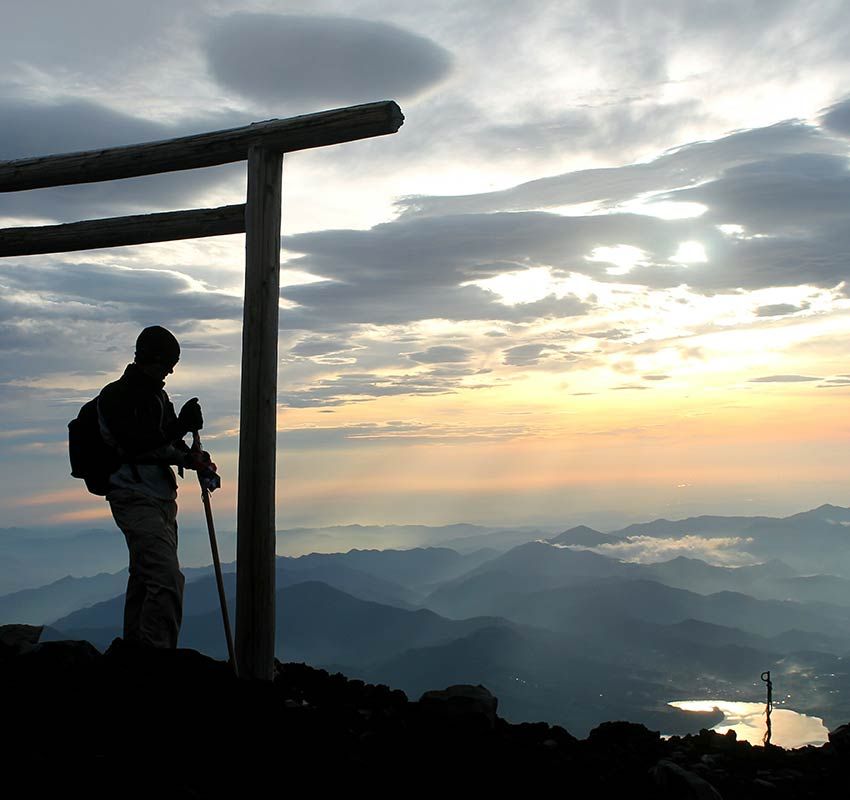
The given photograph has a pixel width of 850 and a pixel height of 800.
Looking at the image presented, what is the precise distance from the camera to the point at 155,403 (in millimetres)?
6809

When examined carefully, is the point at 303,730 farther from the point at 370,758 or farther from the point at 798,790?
the point at 798,790

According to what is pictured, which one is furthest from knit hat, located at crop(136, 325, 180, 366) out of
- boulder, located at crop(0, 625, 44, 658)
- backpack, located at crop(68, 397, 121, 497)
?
boulder, located at crop(0, 625, 44, 658)

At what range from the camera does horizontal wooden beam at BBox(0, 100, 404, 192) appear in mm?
6637

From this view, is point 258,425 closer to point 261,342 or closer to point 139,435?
point 261,342

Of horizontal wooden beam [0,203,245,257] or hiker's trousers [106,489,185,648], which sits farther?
horizontal wooden beam [0,203,245,257]

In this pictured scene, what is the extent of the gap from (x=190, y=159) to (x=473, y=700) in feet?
17.9

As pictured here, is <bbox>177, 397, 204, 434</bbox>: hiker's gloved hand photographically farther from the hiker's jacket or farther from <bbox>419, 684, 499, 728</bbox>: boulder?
<bbox>419, 684, 499, 728</bbox>: boulder

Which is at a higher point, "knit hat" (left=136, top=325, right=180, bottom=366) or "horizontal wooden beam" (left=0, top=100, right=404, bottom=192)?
"horizontal wooden beam" (left=0, top=100, right=404, bottom=192)

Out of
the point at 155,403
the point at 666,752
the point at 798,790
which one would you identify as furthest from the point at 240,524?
the point at 798,790

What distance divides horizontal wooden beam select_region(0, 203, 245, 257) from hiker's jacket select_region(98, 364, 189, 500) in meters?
1.71

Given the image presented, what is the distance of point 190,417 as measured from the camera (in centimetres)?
681

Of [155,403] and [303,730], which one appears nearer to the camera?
[303,730]

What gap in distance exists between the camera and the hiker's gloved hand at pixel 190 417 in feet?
22.4

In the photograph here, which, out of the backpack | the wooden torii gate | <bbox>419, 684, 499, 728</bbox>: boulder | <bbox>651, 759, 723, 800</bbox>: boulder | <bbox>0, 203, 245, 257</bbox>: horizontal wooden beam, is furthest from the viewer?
<bbox>0, 203, 245, 257</bbox>: horizontal wooden beam
